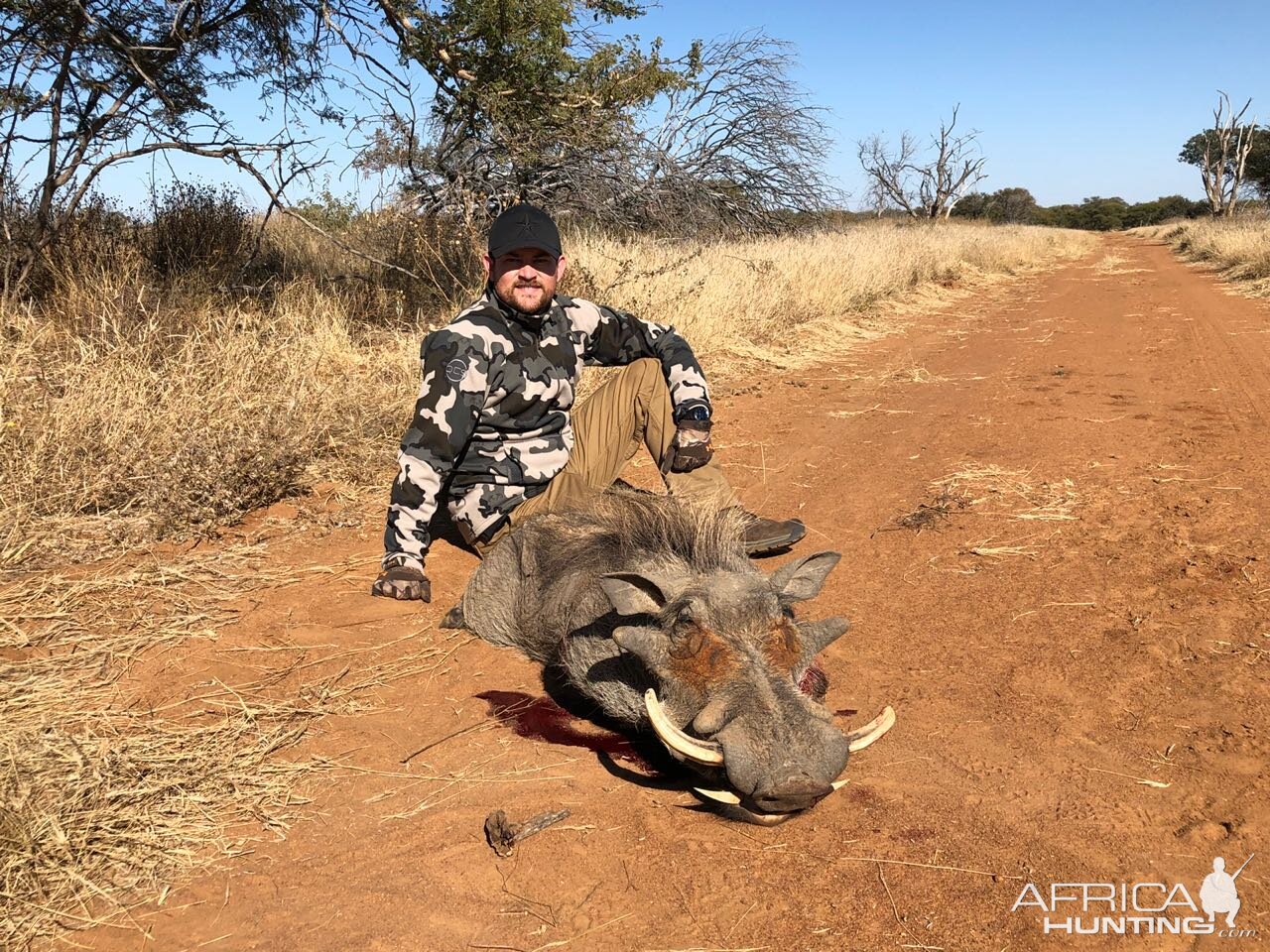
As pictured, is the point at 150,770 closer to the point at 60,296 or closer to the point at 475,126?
the point at 60,296

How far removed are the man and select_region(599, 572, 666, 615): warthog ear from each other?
3.47ft

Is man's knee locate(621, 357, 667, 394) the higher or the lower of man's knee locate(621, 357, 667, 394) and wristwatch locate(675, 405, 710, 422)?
the higher

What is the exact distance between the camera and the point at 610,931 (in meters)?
1.91

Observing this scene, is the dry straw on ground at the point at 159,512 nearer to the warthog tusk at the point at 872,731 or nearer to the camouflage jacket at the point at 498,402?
the camouflage jacket at the point at 498,402

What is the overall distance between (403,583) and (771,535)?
163 centimetres

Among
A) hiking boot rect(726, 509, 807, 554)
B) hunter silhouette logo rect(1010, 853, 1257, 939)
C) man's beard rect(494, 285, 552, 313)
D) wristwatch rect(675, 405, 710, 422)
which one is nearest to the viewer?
hunter silhouette logo rect(1010, 853, 1257, 939)

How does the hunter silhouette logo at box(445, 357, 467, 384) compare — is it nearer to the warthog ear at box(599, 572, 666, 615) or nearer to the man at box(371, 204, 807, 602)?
the man at box(371, 204, 807, 602)

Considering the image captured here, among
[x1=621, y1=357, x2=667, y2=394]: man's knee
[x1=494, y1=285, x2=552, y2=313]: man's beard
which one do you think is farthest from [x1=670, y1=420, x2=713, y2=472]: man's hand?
[x1=494, y1=285, x2=552, y2=313]: man's beard

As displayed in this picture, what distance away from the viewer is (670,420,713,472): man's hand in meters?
3.86

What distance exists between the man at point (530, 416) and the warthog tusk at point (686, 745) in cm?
155

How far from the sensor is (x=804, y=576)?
104 inches

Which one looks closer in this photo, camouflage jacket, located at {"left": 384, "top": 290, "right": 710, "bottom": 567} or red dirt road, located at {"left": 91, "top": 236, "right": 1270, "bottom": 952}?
red dirt road, located at {"left": 91, "top": 236, "right": 1270, "bottom": 952}

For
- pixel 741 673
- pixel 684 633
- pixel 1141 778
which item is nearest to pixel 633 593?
pixel 684 633

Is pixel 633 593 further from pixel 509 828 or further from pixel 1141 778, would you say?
pixel 1141 778
